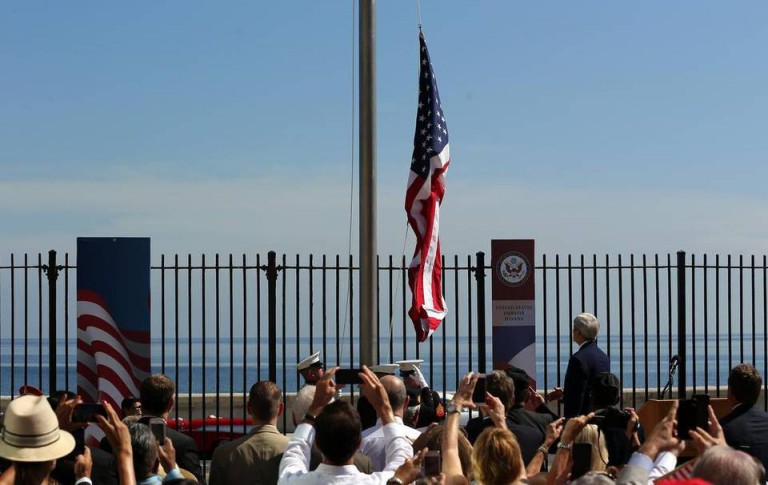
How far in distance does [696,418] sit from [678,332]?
8.70 meters

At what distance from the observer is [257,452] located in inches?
255

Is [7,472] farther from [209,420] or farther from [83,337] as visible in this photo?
[209,420]

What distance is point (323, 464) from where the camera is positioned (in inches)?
216

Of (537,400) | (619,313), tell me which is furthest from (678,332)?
(537,400)

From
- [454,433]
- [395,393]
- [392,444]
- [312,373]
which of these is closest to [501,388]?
[395,393]

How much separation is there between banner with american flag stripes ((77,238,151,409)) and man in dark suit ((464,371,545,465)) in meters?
4.64

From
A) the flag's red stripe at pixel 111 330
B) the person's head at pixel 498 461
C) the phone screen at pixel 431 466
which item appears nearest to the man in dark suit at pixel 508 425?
the person's head at pixel 498 461

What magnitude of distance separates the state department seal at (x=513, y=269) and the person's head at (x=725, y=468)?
854 centimetres

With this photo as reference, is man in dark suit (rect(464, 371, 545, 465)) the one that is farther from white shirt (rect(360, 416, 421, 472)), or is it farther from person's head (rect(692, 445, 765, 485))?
person's head (rect(692, 445, 765, 485))

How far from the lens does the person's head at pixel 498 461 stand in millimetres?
5230

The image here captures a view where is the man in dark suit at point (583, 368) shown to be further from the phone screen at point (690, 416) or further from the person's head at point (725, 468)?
the person's head at point (725, 468)

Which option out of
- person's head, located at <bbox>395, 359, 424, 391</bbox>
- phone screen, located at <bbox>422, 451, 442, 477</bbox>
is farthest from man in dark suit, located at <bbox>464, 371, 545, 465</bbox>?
phone screen, located at <bbox>422, 451, 442, 477</bbox>

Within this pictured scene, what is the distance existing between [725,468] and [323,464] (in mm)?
2151

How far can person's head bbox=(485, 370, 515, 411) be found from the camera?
24.3ft
